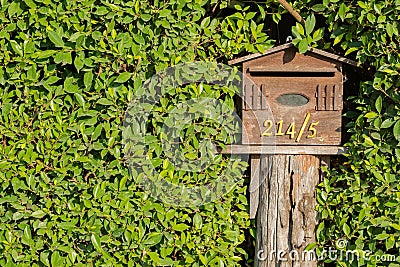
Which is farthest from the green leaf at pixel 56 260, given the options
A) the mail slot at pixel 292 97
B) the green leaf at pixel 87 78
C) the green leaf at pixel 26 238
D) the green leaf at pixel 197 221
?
the mail slot at pixel 292 97

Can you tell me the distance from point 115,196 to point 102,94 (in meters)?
0.56

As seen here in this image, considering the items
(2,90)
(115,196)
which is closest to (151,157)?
(115,196)

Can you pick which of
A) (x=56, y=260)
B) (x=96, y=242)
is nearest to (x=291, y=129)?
(x=96, y=242)

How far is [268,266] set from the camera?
3.49 m

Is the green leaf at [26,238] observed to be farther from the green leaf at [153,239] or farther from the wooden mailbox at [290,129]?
the wooden mailbox at [290,129]

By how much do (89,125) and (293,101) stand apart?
1.13 meters

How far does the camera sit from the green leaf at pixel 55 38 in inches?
127

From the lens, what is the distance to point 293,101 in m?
3.39

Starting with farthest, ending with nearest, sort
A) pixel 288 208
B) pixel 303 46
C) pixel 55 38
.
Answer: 1. pixel 288 208
2. pixel 303 46
3. pixel 55 38

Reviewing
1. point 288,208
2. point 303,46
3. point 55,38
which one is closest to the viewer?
point 55,38

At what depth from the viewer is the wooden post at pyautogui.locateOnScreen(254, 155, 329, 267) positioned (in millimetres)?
3432

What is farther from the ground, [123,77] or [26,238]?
[123,77]

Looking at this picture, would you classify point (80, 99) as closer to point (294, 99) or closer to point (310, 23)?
point (294, 99)

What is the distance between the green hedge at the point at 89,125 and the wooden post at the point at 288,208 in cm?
24
